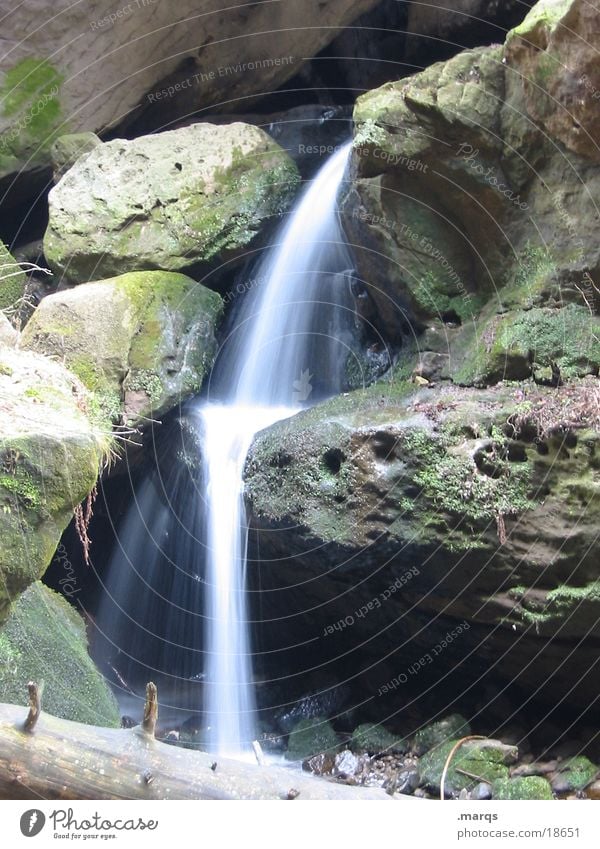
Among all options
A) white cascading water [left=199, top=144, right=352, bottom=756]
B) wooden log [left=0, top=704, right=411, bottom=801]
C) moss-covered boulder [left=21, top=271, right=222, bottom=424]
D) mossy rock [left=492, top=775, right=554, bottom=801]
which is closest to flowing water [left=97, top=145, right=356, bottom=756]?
white cascading water [left=199, top=144, right=352, bottom=756]

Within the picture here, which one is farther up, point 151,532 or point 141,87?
point 141,87

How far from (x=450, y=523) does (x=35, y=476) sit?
3613 millimetres

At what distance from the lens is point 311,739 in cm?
768

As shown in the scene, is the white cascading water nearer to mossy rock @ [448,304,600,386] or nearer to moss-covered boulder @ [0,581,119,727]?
moss-covered boulder @ [0,581,119,727]

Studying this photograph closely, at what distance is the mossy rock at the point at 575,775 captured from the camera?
239 inches

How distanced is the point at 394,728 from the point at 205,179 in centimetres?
688

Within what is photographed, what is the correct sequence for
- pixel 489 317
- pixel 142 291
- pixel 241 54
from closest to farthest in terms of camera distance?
1. pixel 489 317
2. pixel 142 291
3. pixel 241 54

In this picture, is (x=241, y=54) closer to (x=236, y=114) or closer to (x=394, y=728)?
(x=236, y=114)

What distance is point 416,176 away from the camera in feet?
27.0

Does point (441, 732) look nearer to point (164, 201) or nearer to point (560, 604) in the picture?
point (560, 604)

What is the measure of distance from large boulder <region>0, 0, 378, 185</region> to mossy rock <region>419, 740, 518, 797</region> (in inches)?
Result: 377

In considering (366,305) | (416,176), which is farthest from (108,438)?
(366,305)

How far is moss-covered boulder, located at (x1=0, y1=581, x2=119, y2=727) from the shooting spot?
5633 mm

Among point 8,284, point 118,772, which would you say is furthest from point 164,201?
point 118,772
